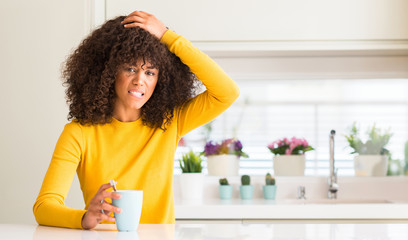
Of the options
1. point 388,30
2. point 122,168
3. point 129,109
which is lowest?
point 122,168

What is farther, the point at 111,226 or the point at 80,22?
the point at 80,22

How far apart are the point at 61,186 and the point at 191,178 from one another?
54.7 inches

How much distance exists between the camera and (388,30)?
2.67 m

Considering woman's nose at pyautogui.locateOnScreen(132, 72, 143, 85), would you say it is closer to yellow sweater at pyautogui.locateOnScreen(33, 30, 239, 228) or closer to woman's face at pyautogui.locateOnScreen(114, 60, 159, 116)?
woman's face at pyautogui.locateOnScreen(114, 60, 159, 116)

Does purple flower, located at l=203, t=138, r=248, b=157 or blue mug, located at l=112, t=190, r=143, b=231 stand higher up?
purple flower, located at l=203, t=138, r=248, b=157

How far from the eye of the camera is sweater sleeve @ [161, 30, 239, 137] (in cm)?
155

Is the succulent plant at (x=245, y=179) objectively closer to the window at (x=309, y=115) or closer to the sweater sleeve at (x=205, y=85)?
the window at (x=309, y=115)

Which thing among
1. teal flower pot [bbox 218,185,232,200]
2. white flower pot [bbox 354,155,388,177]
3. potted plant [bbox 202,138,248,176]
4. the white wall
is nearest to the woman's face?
the white wall

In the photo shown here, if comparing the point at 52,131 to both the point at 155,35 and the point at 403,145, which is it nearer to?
the point at 155,35

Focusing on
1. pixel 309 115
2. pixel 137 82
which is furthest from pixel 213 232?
pixel 309 115

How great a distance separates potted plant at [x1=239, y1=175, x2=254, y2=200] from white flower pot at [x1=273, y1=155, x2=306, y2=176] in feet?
0.85

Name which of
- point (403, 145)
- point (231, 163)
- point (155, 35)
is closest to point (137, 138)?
point (155, 35)

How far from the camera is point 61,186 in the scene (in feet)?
4.56

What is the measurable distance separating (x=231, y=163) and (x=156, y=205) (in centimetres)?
148
